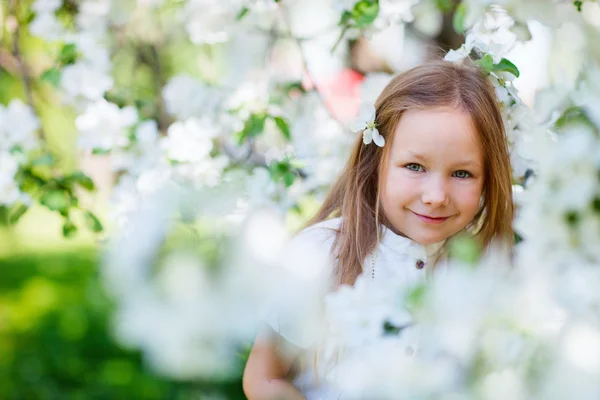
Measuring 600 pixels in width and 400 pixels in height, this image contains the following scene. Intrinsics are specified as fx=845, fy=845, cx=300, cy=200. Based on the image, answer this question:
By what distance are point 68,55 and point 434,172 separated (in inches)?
40.8

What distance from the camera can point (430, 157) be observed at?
1501 millimetres

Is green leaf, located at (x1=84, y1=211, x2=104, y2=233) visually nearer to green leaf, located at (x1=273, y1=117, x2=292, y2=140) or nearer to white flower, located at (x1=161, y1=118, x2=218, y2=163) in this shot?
white flower, located at (x1=161, y1=118, x2=218, y2=163)

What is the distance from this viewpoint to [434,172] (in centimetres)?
150

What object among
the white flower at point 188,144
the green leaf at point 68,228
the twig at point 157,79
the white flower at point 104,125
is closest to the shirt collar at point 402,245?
the white flower at point 188,144

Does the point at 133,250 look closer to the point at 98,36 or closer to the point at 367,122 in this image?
the point at 367,122

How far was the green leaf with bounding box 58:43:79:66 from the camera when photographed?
207 cm

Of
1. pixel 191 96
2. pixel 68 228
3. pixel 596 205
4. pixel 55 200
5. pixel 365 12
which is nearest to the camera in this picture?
pixel 596 205

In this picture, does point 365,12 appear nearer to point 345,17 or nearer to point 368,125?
point 345,17

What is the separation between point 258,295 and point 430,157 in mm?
826

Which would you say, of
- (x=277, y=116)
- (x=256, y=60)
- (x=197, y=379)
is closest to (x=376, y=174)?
(x=277, y=116)

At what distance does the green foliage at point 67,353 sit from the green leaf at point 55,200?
111 cm

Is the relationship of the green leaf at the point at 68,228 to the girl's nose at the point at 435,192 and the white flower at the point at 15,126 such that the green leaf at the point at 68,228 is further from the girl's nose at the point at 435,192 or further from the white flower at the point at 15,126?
the girl's nose at the point at 435,192

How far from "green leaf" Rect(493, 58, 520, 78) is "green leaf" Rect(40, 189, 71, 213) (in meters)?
1.08

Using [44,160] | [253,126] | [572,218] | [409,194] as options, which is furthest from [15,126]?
[572,218]
